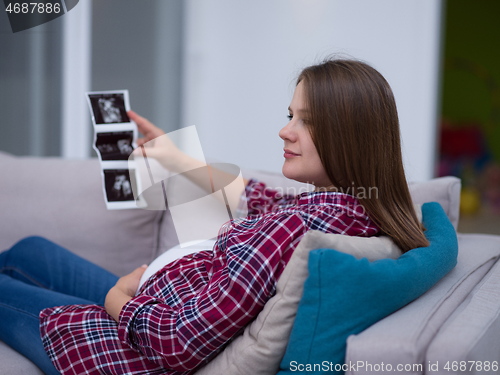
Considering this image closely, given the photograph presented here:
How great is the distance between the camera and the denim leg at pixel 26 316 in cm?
126

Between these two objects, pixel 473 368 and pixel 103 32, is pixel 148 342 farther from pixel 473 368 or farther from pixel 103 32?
pixel 103 32

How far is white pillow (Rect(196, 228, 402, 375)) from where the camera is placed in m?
0.94

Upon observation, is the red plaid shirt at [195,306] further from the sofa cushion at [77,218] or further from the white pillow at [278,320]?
the sofa cushion at [77,218]

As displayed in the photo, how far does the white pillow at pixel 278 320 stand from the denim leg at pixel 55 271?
2.17ft

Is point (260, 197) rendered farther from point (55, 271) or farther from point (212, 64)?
point (212, 64)

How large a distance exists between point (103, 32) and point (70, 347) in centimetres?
241

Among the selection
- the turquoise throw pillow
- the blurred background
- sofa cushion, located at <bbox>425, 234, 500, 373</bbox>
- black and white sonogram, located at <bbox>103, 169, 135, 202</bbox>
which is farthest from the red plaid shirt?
the blurred background

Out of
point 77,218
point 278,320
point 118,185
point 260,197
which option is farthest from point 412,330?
point 77,218

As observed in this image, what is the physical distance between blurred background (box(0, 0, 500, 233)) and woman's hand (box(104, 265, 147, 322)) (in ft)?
5.45

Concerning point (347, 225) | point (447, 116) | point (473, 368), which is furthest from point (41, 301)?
point (447, 116)

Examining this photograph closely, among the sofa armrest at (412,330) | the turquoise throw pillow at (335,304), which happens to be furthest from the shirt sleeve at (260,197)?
the turquoise throw pillow at (335,304)

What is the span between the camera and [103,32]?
10.4 ft

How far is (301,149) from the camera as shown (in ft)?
3.84

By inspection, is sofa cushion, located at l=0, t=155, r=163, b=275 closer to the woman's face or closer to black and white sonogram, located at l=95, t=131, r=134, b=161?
black and white sonogram, located at l=95, t=131, r=134, b=161
